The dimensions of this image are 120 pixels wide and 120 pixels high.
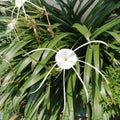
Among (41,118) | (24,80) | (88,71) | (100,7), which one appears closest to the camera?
(88,71)

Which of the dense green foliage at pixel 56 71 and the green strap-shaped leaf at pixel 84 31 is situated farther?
the green strap-shaped leaf at pixel 84 31

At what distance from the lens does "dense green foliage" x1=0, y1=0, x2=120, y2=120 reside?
2.61 meters

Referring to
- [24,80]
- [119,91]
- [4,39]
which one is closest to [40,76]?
[24,80]

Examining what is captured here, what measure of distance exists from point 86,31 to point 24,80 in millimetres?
639

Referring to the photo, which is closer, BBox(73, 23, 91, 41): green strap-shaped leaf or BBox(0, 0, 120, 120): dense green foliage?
BBox(0, 0, 120, 120): dense green foliage

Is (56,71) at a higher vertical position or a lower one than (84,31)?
lower

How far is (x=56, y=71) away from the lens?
96.1 inches

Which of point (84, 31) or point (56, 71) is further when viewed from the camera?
point (84, 31)

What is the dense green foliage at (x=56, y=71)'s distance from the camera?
8.56 ft

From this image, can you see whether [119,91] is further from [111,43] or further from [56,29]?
[56,29]

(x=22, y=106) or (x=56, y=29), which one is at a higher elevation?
(x=56, y=29)

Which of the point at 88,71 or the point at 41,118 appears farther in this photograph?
the point at 41,118

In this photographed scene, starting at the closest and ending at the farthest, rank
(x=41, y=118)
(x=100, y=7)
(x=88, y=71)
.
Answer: (x=88, y=71) → (x=41, y=118) → (x=100, y=7)

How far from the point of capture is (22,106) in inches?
122
